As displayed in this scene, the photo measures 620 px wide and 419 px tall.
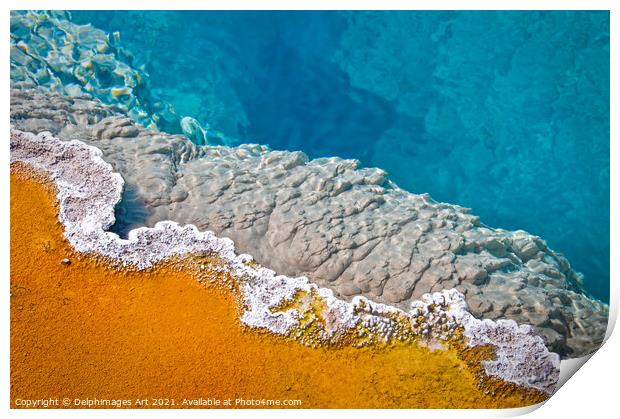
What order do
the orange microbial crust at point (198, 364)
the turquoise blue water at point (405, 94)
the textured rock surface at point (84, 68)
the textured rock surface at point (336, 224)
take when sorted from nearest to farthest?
the orange microbial crust at point (198, 364) → the textured rock surface at point (336, 224) → the textured rock surface at point (84, 68) → the turquoise blue water at point (405, 94)

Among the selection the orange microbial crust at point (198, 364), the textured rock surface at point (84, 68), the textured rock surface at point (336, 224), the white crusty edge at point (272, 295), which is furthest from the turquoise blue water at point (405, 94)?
the orange microbial crust at point (198, 364)

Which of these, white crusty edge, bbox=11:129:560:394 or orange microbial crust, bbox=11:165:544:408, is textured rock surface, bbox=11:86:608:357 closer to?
white crusty edge, bbox=11:129:560:394

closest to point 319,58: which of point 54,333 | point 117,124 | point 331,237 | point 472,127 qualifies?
point 472,127

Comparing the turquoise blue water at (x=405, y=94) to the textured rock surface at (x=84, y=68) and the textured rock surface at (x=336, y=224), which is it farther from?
the textured rock surface at (x=336, y=224)

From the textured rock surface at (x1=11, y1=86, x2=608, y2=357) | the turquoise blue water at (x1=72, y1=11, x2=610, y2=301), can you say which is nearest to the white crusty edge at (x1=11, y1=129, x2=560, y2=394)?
the textured rock surface at (x1=11, y1=86, x2=608, y2=357)

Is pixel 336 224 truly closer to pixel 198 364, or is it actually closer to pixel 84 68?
pixel 198 364

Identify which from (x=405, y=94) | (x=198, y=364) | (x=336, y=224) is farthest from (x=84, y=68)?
(x=405, y=94)
